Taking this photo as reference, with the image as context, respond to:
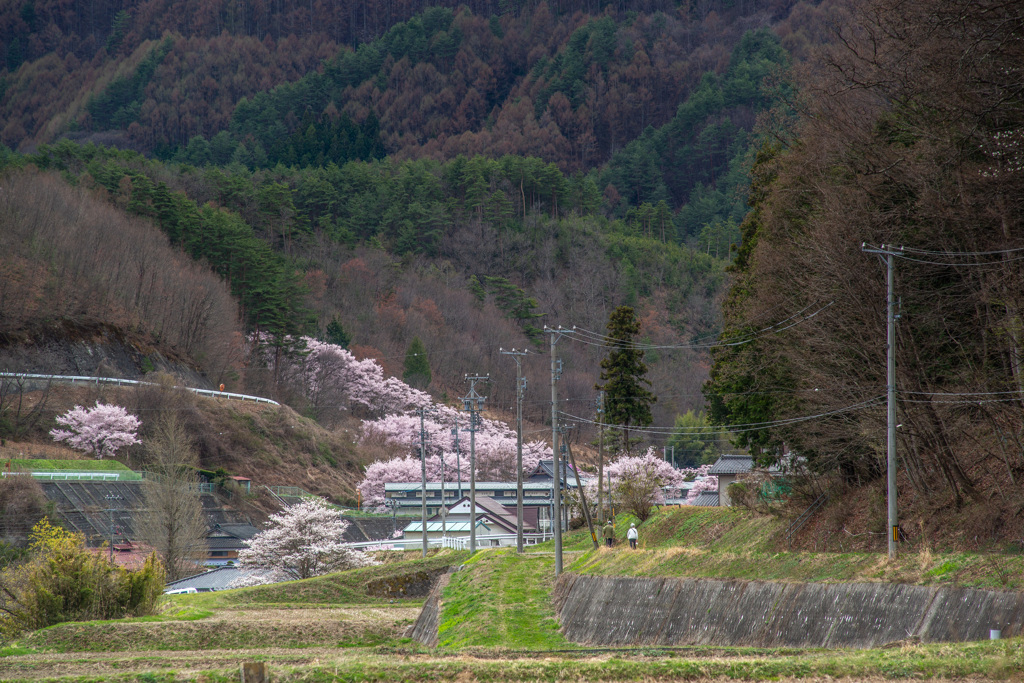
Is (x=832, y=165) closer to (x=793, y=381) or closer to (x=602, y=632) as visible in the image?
(x=793, y=381)

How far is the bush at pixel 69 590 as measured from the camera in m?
23.6

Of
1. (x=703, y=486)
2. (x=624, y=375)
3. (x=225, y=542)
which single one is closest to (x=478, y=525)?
(x=624, y=375)

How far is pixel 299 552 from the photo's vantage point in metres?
44.6

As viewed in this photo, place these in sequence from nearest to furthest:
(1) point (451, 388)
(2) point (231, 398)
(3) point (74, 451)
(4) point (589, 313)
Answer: (3) point (74, 451) < (2) point (231, 398) < (1) point (451, 388) < (4) point (589, 313)

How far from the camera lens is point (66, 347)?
6525 cm

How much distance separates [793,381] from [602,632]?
8639mm

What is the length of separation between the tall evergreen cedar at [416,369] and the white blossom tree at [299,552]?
1912 inches

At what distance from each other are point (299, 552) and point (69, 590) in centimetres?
2071

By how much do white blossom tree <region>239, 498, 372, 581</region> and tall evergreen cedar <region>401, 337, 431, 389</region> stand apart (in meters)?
48.6

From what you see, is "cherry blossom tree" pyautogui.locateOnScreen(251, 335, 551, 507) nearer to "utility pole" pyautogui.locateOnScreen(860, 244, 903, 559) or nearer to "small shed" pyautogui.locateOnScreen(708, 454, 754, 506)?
"small shed" pyautogui.locateOnScreen(708, 454, 754, 506)

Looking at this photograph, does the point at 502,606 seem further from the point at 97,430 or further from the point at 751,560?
the point at 97,430

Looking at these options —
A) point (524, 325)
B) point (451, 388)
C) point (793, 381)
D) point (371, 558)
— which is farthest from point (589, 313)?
point (793, 381)

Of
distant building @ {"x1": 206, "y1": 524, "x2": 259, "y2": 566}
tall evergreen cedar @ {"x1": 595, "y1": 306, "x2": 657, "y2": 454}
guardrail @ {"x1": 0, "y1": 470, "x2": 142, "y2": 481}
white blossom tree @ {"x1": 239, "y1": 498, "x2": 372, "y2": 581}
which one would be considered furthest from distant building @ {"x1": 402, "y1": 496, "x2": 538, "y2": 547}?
guardrail @ {"x1": 0, "y1": 470, "x2": 142, "y2": 481}

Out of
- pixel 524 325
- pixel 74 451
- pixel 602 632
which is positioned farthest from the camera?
pixel 524 325
